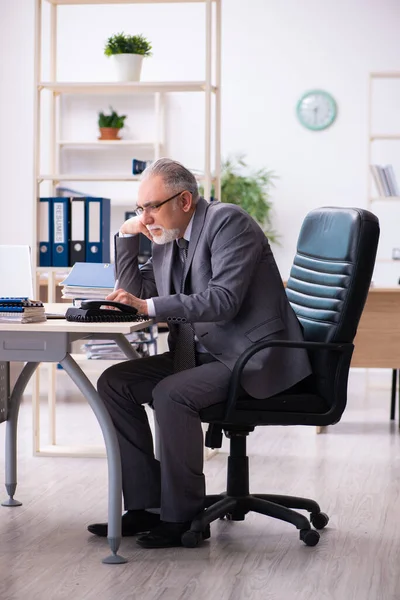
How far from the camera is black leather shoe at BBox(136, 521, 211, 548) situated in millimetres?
2822

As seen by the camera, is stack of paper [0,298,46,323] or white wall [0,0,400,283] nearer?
stack of paper [0,298,46,323]

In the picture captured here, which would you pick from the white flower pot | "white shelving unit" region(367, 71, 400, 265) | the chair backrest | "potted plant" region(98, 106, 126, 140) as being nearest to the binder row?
the white flower pot

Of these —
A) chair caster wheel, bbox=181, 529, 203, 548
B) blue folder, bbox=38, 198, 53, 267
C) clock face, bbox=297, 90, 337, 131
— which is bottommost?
chair caster wheel, bbox=181, 529, 203, 548

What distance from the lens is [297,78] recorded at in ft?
25.5

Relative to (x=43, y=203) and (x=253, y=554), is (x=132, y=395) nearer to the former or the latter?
(x=253, y=554)

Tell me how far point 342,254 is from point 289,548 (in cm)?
93

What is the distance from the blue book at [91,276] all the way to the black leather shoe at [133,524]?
2.58ft

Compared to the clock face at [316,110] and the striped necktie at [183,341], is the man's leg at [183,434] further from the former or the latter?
the clock face at [316,110]

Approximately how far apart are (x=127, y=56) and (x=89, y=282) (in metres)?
1.48

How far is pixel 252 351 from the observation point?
107 inches

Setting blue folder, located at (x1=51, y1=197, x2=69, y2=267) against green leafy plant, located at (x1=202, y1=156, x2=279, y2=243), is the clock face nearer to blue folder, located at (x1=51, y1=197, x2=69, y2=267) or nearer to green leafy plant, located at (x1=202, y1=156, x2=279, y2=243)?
green leafy plant, located at (x1=202, y1=156, x2=279, y2=243)

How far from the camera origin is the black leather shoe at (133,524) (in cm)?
296

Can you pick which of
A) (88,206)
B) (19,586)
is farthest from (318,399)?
(88,206)

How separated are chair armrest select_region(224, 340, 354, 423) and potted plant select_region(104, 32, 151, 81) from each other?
1963mm
